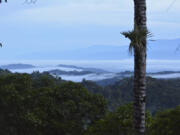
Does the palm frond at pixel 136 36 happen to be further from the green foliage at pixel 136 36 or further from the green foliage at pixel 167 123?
the green foliage at pixel 167 123

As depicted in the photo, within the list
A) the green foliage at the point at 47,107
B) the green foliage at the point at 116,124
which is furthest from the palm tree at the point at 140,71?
the green foliage at the point at 47,107

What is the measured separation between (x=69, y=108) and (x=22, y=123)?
3521 millimetres

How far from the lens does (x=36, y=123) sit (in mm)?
27516

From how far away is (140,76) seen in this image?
33.6 ft

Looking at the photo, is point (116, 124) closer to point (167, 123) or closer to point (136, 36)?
point (167, 123)

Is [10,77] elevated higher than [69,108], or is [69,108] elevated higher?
[10,77]

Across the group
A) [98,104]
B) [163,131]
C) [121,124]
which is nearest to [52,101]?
[98,104]

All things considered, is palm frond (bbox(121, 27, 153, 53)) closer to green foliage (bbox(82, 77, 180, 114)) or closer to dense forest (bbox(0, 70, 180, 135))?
dense forest (bbox(0, 70, 180, 135))

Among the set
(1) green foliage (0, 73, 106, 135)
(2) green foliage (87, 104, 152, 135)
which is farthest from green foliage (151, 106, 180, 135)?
(1) green foliage (0, 73, 106, 135)

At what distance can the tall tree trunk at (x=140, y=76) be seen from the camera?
10.2 m

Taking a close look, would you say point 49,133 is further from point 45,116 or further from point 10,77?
point 10,77

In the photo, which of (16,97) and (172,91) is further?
(172,91)

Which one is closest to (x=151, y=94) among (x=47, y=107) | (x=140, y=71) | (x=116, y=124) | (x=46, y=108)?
(x=47, y=107)

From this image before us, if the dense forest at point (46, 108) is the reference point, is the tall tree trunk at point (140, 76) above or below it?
above
